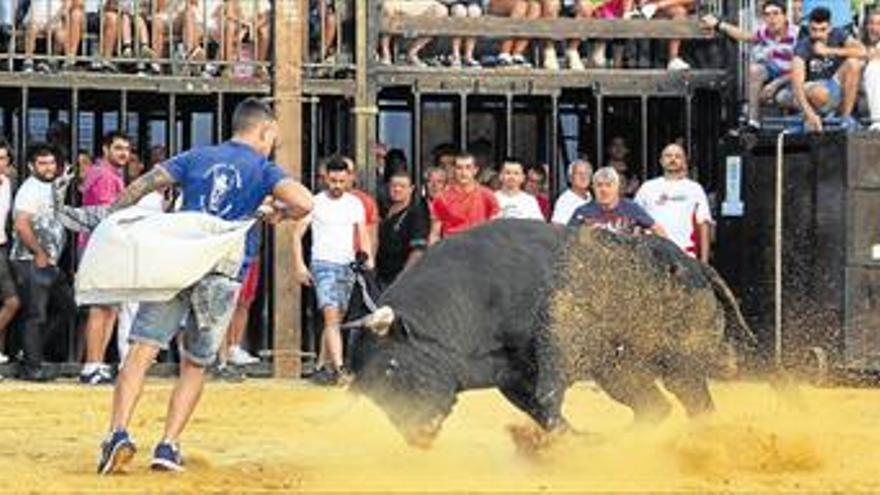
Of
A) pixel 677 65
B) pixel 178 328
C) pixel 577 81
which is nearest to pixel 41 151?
pixel 577 81

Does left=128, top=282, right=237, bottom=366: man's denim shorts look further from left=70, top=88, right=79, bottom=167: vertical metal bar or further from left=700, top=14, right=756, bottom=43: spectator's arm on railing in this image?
left=700, top=14, right=756, bottom=43: spectator's arm on railing

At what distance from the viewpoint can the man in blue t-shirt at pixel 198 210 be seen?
351 inches

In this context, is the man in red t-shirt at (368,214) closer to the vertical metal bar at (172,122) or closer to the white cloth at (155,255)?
the vertical metal bar at (172,122)

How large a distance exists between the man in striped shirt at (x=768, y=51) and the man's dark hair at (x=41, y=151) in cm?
564

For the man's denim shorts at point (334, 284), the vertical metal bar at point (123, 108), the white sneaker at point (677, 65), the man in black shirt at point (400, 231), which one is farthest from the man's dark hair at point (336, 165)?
the white sneaker at point (677, 65)

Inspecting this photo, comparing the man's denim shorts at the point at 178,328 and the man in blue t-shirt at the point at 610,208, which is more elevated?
the man in blue t-shirt at the point at 610,208

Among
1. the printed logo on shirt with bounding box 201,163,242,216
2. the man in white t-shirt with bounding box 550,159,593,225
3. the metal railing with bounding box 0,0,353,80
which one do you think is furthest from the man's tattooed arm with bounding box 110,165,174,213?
the metal railing with bounding box 0,0,353,80

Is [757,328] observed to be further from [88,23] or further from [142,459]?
[142,459]

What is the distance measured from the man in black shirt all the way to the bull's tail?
4.73 metres

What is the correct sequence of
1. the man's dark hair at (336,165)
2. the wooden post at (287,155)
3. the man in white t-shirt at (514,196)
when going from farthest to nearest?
1. the wooden post at (287,155)
2. the man in white t-shirt at (514,196)
3. the man's dark hair at (336,165)

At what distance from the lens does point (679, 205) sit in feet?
49.4

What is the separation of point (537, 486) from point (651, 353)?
1.64 m

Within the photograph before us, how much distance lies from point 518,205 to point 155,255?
6.36 metres

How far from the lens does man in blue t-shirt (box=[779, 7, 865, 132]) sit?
50.6 feet
